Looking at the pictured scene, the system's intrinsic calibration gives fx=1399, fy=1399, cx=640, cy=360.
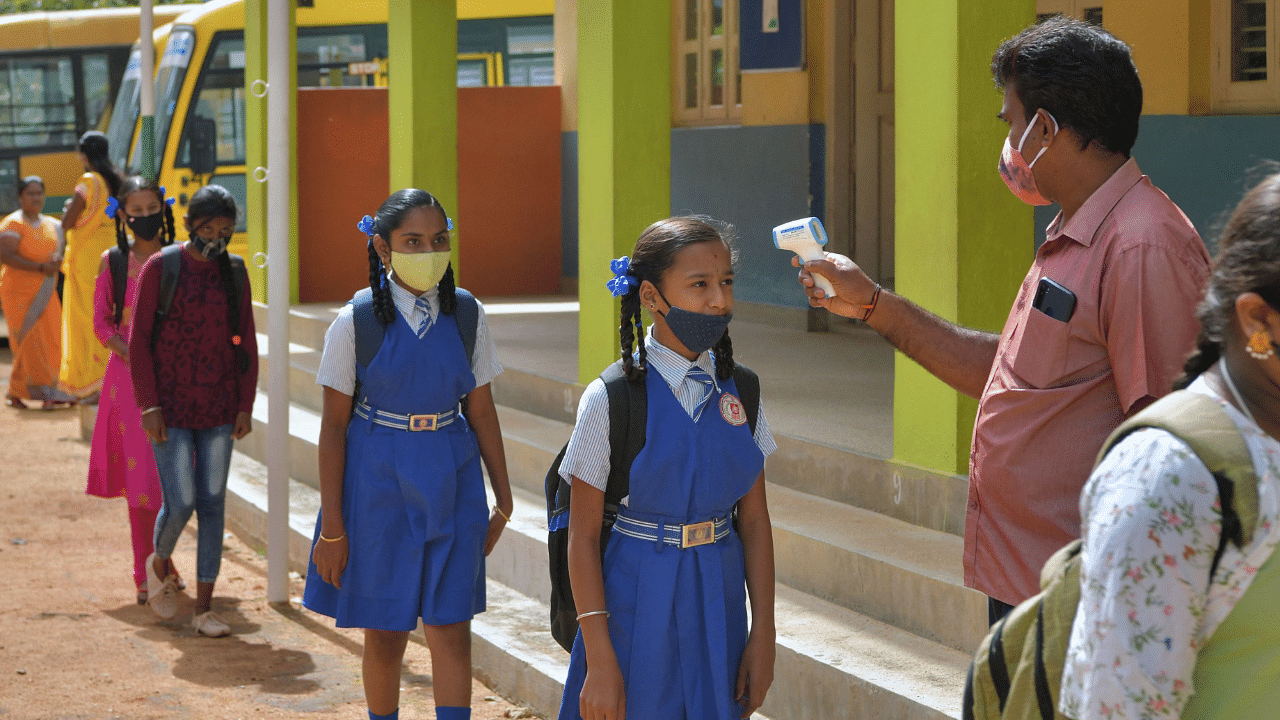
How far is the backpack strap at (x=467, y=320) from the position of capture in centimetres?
434

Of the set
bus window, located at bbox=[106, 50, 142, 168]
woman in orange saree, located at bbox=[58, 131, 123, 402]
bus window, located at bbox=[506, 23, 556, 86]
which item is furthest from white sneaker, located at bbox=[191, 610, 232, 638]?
bus window, located at bbox=[506, 23, 556, 86]

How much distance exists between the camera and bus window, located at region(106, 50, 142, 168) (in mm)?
15117

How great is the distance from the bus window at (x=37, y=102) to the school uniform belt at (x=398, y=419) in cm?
1463

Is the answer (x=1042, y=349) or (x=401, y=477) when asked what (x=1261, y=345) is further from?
(x=401, y=477)

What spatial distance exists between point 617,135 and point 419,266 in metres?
3.02

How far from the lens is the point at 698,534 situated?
10.1ft

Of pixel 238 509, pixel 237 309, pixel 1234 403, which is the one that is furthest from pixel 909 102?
pixel 238 509

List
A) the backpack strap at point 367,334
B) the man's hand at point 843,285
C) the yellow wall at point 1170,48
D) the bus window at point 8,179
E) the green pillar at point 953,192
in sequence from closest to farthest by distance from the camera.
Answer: the man's hand at point 843,285, the backpack strap at point 367,334, the green pillar at point 953,192, the yellow wall at point 1170,48, the bus window at point 8,179

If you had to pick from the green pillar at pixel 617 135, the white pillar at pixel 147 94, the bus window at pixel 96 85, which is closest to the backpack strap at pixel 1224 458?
the green pillar at pixel 617 135

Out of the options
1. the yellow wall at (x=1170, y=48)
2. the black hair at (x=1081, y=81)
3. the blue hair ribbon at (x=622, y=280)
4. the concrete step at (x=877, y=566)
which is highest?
the yellow wall at (x=1170, y=48)

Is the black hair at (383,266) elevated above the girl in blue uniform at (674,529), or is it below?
above

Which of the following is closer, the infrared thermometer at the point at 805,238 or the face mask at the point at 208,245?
the infrared thermometer at the point at 805,238

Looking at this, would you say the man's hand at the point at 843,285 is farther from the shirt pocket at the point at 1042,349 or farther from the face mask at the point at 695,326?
the shirt pocket at the point at 1042,349

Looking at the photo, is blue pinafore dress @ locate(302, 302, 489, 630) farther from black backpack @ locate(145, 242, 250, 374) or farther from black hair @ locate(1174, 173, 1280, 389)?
black hair @ locate(1174, 173, 1280, 389)
